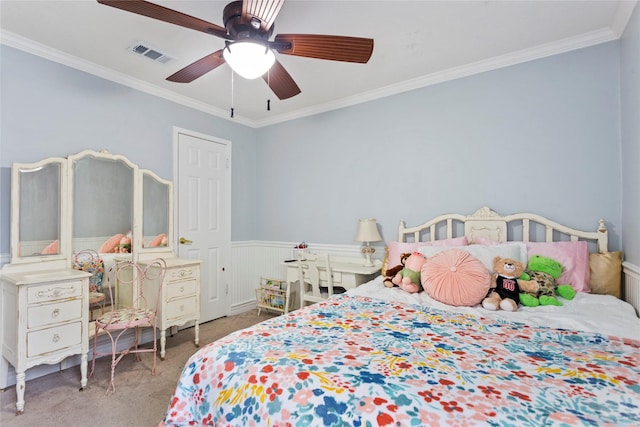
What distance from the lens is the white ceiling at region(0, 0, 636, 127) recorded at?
2066 mm

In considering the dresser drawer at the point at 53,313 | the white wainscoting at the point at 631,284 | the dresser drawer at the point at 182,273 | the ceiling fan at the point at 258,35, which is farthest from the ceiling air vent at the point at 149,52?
the white wainscoting at the point at 631,284

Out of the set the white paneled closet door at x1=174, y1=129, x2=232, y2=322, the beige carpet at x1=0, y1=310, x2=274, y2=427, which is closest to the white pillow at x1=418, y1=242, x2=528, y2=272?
the beige carpet at x1=0, y1=310, x2=274, y2=427

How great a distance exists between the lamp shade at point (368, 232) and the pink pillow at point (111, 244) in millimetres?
2320

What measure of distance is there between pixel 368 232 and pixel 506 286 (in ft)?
4.72

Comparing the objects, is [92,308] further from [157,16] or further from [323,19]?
[323,19]

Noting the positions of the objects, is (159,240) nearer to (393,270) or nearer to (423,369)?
(393,270)

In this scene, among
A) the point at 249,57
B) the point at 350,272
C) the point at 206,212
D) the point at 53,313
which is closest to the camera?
the point at 249,57

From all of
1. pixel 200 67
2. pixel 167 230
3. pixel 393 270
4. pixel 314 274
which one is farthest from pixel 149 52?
pixel 393 270

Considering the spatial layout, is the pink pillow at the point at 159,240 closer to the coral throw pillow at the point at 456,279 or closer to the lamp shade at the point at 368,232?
the lamp shade at the point at 368,232

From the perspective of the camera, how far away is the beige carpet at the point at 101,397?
6.44 ft

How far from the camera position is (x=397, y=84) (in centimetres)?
324

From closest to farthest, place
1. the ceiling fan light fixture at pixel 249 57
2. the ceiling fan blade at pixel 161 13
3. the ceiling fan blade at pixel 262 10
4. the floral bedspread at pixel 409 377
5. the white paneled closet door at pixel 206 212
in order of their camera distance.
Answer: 1. the floral bedspread at pixel 409 377
2. the ceiling fan blade at pixel 161 13
3. the ceiling fan blade at pixel 262 10
4. the ceiling fan light fixture at pixel 249 57
5. the white paneled closet door at pixel 206 212

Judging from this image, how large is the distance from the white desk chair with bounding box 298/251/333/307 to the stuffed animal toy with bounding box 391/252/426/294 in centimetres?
87

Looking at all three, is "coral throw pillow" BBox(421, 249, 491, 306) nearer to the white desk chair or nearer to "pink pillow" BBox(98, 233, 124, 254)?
the white desk chair
